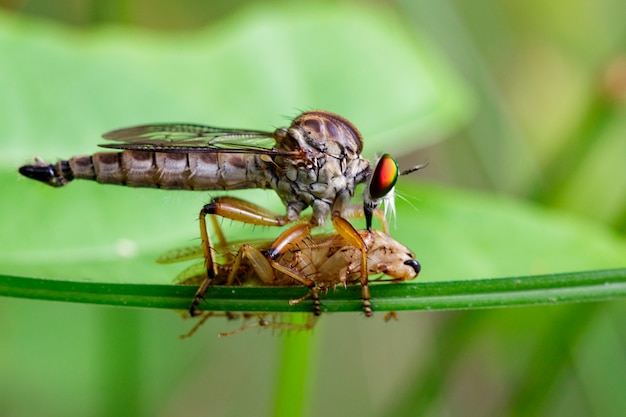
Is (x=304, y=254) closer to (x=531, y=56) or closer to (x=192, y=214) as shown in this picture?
(x=192, y=214)

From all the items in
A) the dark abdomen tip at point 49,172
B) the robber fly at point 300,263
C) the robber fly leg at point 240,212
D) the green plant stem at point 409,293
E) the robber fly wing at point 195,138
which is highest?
the robber fly wing at point 195,138

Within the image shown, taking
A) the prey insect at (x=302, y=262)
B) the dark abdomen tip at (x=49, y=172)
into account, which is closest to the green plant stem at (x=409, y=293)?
the prey insect at (x=302, y=262)

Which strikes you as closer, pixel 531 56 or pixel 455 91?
pixel 455 91

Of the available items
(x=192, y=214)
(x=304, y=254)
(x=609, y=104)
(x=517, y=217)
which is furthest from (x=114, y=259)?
(x=609, y=104)

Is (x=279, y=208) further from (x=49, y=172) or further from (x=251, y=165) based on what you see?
(x=49, y=172)

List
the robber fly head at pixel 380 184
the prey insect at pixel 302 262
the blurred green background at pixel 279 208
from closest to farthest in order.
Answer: the prey insect at pixel 302 262
the robber fly head at pixel 380 184
the blurred green background at pixel 279 208

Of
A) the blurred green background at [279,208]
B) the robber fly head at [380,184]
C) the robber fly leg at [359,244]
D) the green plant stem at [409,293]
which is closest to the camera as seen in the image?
the green plant stem at [409,293]

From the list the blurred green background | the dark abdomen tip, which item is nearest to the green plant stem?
the blurred green background

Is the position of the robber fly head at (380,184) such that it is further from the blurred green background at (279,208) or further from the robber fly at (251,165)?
the blurred green background at (279,208)
